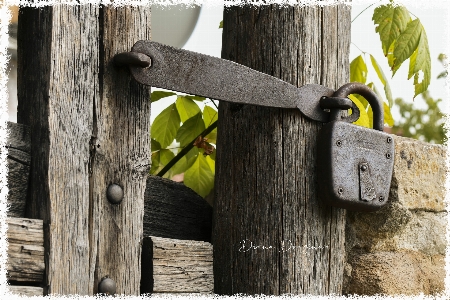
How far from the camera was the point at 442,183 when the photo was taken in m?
1.57

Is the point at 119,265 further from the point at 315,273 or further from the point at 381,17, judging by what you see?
the point at 381,17

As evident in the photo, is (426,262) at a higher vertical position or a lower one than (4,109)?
lower

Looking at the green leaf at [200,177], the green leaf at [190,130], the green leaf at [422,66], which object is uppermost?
the green leaf at [422,66]

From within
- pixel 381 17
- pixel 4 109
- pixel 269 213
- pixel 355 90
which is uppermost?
pixel 381 17

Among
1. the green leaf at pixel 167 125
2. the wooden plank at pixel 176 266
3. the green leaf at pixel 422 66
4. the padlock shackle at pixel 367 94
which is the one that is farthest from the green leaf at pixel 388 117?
the wooden plank at pixel 176 266

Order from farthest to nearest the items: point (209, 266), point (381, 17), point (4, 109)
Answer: point (381, 17) < point (209, 266) < point (4, 109)

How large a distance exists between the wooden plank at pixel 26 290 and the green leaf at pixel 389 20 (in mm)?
1013

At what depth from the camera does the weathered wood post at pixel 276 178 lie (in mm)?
1189

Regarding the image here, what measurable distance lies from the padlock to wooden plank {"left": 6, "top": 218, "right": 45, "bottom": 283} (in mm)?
574

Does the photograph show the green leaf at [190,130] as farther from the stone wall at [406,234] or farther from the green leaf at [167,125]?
the stone wall at [406,234]

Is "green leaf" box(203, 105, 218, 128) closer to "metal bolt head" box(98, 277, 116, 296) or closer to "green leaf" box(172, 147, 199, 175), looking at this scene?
"green leaf" box(172, 147, 199, 175)

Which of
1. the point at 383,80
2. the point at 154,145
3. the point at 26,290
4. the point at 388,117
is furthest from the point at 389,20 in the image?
the point at 26,290

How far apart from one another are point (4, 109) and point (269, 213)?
547 millimetres

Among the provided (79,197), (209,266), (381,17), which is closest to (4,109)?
(79,197)
